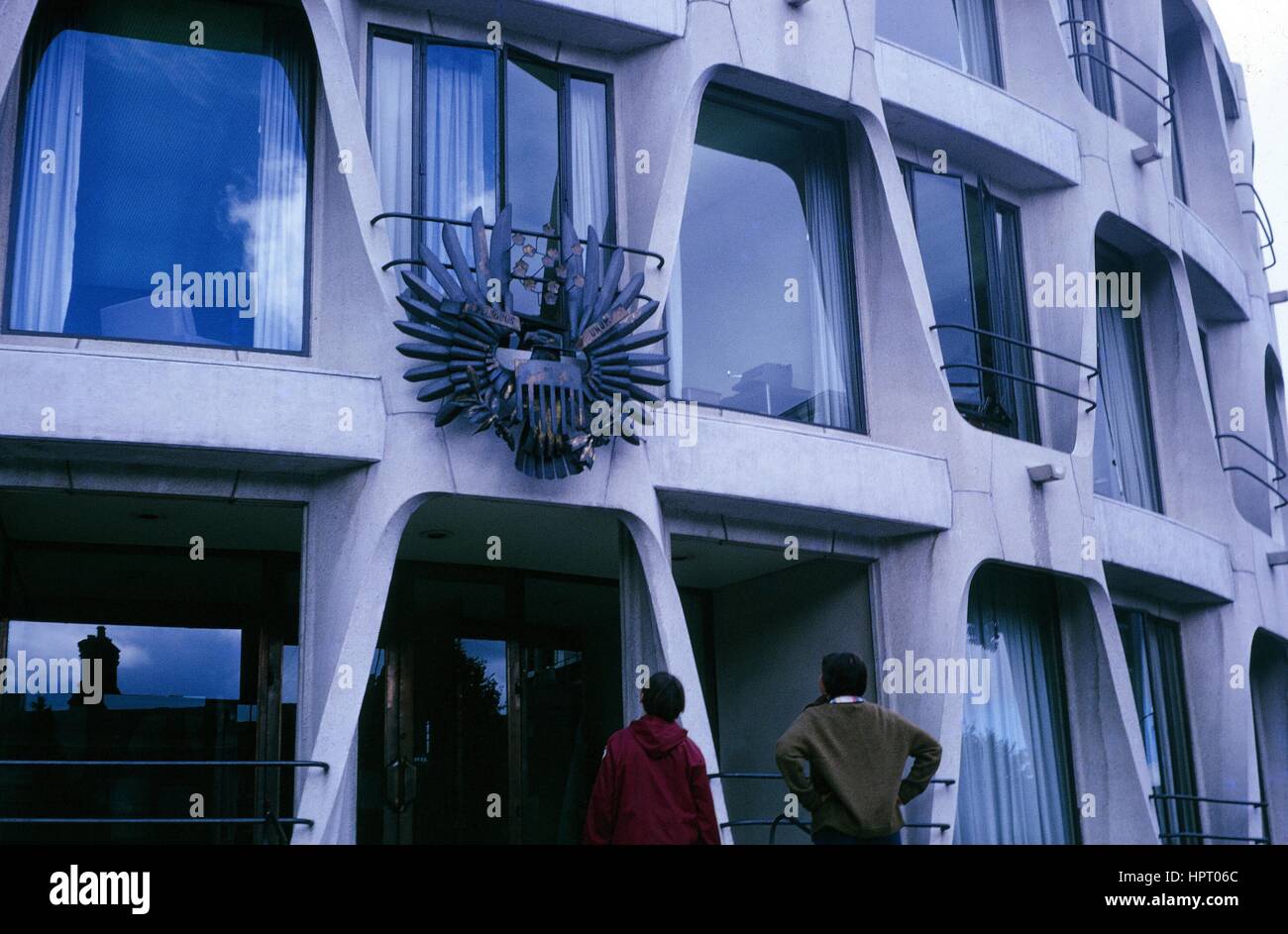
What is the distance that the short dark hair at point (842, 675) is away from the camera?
700 centimetres

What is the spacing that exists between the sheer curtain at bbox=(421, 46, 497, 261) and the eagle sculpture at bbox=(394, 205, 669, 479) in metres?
0.33

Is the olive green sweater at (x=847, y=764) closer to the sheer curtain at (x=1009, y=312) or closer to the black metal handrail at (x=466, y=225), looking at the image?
the black metal handrail at (x=466, y=225)

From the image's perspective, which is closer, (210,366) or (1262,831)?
(210,366)

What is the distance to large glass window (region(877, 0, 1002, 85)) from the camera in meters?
14.1

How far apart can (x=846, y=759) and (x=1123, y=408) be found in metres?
9.76

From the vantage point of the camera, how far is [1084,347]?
45.8 feet

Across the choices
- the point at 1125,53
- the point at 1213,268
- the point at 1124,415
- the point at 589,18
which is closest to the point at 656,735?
the point at 589,18

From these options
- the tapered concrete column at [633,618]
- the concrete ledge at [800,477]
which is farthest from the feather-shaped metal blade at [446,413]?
the tapered concrete column at [633,618]

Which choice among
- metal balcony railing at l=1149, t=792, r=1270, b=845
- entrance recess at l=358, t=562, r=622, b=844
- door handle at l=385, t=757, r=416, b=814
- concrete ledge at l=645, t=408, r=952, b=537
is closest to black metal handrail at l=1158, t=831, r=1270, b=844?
metal balcony railing at l=1149, t=792, r=1270, b=845

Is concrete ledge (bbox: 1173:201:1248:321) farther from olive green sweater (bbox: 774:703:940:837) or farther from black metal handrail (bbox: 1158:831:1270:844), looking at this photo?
olive green sweater (bbox: 774:703:940:837)

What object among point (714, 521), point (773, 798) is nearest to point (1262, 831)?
point (773, 798)

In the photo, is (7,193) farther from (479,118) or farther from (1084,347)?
(1084,347)

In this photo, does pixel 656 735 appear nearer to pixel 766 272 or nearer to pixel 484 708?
pixel 484 708

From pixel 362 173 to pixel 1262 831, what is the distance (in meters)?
11.5
